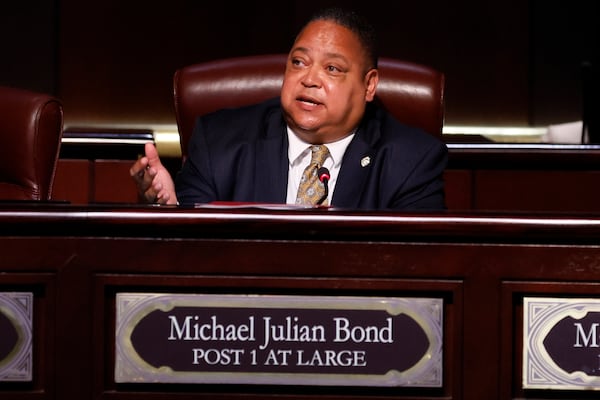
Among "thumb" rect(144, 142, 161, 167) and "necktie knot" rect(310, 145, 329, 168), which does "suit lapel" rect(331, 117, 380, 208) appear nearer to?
"necktie knot" rect(310, 145, 329, 168)

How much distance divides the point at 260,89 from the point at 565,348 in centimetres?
113

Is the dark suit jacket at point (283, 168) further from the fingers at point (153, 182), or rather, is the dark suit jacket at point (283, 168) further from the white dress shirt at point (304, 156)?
the fingers at point (153, 182)

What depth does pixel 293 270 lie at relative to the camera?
140 centimetres

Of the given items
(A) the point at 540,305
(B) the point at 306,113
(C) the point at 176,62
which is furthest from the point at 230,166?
(C) the point at 176,62

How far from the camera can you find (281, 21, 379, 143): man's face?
219cm

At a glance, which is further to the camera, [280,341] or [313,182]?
[313,182]

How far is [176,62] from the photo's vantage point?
219 inches

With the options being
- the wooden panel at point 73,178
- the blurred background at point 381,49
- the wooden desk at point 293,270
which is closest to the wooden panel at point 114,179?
the wooden panel at point 73,178

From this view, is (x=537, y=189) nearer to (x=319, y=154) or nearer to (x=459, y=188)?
(x=459, y=188)

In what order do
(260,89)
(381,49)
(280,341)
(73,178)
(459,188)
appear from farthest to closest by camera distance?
(381,49)
(73,178)
(459,188)
(260,89)
(280,341)

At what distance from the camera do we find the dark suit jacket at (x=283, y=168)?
2.19 m

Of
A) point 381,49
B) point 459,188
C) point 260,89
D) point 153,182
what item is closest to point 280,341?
point 153,182

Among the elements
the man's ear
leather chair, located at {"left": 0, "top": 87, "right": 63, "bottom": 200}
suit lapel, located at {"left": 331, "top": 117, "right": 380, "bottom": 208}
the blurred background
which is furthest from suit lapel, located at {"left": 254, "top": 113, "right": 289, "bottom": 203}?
the blurred background

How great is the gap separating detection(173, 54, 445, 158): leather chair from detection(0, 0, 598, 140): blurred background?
322cm
